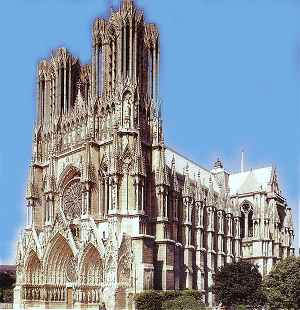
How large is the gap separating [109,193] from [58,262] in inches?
310

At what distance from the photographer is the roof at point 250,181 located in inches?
2761

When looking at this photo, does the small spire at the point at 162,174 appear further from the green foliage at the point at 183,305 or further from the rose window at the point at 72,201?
the green foliage at the point at 183,305

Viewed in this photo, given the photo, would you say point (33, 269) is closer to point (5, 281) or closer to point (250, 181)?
point (5, 281)

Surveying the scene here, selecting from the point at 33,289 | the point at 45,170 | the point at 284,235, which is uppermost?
the point at 45,170

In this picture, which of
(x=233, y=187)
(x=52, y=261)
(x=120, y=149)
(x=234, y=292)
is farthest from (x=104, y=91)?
(x=233, y=187)

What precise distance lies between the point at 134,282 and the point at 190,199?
12.4 metres

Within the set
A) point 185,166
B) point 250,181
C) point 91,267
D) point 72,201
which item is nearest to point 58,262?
point 91,267

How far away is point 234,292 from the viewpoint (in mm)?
43688

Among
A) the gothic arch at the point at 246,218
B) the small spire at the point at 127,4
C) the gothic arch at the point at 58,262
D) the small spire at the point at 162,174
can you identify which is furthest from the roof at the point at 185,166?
the small spire at the point at 127,4

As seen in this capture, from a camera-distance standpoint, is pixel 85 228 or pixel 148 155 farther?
pixel 148 155

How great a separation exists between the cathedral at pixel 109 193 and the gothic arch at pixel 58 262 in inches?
3.3

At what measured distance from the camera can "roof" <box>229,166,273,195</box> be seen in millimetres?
70125

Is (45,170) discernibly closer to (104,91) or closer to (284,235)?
(104,91)

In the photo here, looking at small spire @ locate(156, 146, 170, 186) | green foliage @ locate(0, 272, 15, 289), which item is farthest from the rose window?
green foliage @ locate(0, 272, 15, 289)
